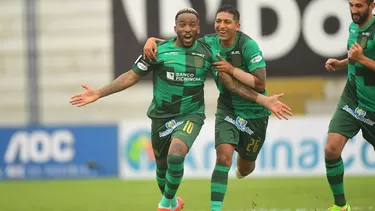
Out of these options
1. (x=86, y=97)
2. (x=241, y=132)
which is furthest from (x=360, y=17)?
(x=86, y=97)

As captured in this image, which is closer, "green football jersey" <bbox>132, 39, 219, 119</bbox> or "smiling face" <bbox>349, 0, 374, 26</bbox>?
"smiling face" <bbox>349, 0, 374, 26</bbox>

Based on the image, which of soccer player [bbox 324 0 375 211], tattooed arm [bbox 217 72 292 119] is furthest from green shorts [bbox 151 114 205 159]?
soccer player [bbox 324 0 375 211]

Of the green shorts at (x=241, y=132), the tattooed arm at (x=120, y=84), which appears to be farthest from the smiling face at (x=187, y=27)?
the green shorts at (x=241, y=132)

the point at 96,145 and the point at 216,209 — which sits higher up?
the point at 216,209

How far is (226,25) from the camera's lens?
939 cm

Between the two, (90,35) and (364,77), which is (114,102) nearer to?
(90,35)

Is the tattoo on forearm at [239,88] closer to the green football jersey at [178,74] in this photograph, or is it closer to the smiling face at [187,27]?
the green football jersey at [178,74]

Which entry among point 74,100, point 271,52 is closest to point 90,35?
point 271,52

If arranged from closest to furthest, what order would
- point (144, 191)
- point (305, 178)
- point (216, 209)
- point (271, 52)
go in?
point (216, 209) < point (144, 191) < point (305, 178) < point (271, 52)

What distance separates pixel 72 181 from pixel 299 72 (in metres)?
5.13

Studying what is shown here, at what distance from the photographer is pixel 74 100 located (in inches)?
366

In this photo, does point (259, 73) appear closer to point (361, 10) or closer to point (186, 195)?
point (361, 10)

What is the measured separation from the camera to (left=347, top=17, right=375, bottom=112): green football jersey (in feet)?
30.7

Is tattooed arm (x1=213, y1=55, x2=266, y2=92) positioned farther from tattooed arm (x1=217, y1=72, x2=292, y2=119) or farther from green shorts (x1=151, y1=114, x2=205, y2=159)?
green shorts (x1=151, y1=114, x2=205, y2=159)
